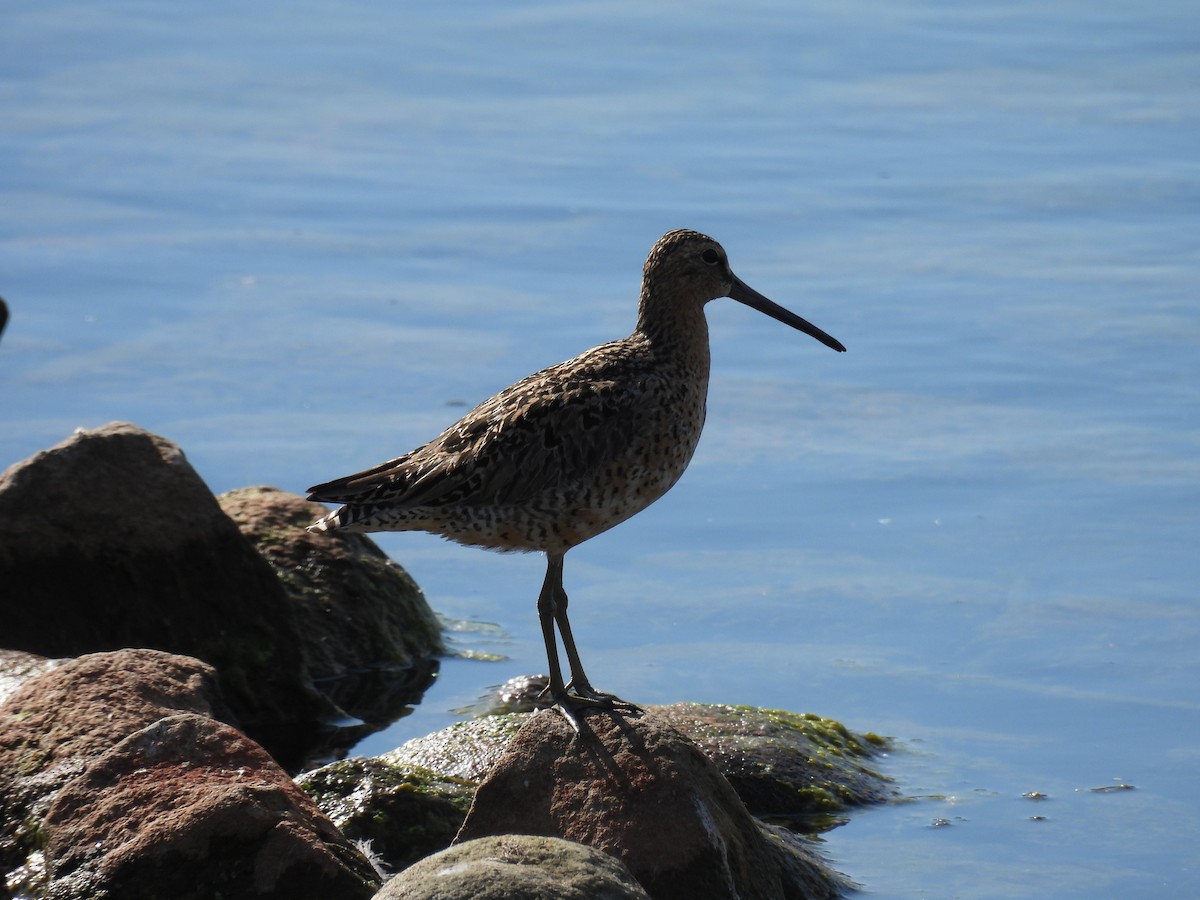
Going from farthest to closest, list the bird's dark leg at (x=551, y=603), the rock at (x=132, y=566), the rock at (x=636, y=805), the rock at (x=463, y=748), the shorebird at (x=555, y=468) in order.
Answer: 1. the rock at (x=132, y=566)
2. the rock at (x=463, y=748)
3. the bird's dark leg at (x=551, y=603)
4. the shorebird at (x=555, y=468)
5. the rock at (x=636, y=805)

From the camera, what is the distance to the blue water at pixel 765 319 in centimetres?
890

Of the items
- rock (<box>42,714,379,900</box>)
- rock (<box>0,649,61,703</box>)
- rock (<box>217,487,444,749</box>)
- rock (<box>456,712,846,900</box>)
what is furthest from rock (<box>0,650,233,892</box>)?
rock (<box>217,487,444,749</box>)

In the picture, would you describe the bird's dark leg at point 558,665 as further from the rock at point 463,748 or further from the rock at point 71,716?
the rock at point 71,716

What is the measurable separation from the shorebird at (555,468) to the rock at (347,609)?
1.75m

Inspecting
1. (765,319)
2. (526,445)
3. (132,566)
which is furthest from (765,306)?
(765,319)

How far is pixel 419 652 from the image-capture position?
30.2ft

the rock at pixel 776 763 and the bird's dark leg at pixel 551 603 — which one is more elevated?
the bird's dark leg at pixel 551 603

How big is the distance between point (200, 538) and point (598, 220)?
5851 mm

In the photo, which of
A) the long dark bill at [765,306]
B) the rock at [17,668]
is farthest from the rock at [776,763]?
the rock at [17,668]

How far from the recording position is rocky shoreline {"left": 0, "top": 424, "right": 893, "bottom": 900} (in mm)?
5973

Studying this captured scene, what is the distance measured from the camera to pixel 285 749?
328 inches

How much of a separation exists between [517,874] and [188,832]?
1209 mm

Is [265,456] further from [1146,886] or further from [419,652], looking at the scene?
[1146,886]

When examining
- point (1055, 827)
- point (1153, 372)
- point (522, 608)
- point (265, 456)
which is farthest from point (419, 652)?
point (1153, 372)
